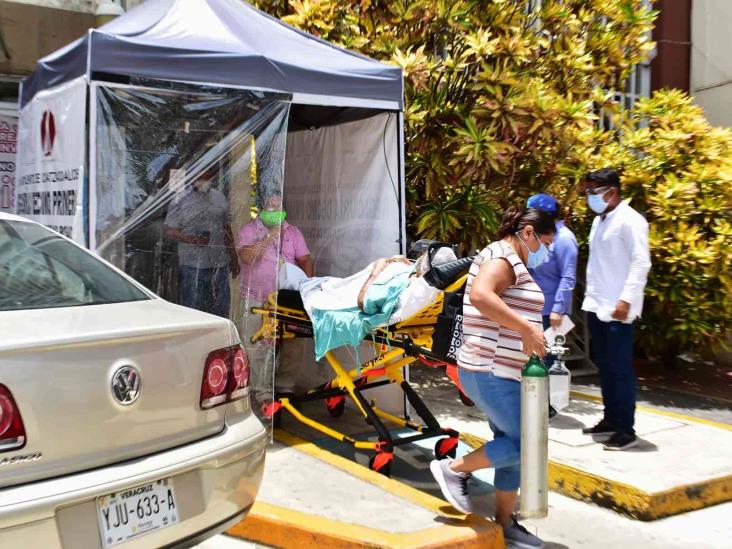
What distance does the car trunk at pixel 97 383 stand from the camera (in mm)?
2406

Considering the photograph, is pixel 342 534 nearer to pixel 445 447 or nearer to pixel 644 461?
pixel 445 447

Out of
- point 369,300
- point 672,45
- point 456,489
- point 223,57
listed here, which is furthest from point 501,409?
point 672,45

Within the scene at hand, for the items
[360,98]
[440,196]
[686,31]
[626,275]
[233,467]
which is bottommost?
[233,467]

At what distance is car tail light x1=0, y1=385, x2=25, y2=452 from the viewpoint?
2.34 meters

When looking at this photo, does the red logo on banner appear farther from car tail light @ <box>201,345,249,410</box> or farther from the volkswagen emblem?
the volkswagen emblem

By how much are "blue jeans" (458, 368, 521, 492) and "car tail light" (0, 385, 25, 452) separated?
2.02 meters

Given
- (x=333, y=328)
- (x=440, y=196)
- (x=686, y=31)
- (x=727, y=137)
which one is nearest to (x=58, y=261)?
(x=333, y=328)

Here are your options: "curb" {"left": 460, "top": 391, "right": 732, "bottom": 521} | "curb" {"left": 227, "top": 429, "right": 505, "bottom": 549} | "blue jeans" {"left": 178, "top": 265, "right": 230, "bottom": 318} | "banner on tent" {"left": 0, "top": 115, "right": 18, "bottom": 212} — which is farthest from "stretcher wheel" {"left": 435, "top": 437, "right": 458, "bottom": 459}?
"banner on tent" {"left": 0, "top": 115, "right": 18, "bottom": 212}

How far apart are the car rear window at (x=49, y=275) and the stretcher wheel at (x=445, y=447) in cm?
229

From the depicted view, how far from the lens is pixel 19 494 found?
2328 millimetres

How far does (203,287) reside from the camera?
514 cm

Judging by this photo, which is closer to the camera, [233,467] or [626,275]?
[233,467]

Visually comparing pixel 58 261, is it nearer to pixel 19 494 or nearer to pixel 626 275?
pixel 19 494

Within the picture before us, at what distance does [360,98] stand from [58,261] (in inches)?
109
